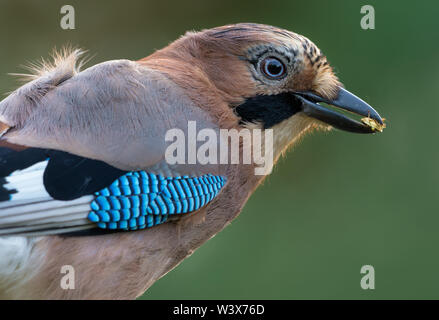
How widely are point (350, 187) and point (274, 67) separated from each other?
3080 millimetres

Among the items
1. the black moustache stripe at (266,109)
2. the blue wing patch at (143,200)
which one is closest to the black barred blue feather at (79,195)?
the blue wing patch at (143,200)

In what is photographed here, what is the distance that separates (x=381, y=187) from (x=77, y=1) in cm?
343

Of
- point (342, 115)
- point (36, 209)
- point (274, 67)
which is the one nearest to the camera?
point (36, 209)

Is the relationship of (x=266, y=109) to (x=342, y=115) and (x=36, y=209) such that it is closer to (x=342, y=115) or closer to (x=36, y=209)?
(x=342, y=115)

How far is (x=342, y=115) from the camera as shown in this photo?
3271 millimetres

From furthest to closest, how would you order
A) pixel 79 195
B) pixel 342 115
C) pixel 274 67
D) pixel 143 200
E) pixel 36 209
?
pixel 342 115, pixel 274 67, pixel 143 200, pixel 79 195, pixel 36 209

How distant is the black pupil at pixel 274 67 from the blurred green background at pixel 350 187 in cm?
218

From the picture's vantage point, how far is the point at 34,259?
2.61 m

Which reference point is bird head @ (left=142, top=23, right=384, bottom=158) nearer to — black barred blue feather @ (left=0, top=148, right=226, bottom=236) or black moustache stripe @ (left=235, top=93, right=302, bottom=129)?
black moustache stripe @ (left=235, top=93, right=302, bottom=129)

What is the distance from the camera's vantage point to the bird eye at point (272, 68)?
3119 millimetres

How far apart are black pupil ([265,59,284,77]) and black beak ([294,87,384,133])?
0.15m

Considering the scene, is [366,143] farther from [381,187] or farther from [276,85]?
[276,85]

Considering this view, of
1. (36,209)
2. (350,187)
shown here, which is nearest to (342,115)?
(36,209)

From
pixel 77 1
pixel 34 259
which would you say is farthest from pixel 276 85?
pixel 77 1
